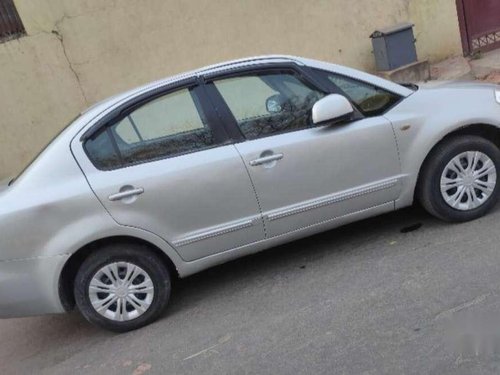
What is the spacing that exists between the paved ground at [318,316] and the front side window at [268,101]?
1.08 metres

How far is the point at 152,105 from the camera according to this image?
4.05 m

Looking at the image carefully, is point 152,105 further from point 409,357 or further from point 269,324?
point 409,357

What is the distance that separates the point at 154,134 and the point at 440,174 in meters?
2.08

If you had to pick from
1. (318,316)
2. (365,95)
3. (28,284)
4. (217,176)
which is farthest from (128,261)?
(365,95)

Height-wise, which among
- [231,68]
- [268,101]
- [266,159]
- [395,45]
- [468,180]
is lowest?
[468,180]

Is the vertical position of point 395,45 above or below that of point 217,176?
below

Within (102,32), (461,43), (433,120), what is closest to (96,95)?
(102,32)

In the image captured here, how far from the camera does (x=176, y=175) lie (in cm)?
387

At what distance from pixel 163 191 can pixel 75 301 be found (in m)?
0.98

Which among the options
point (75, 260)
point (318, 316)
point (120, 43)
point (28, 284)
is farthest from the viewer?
point (120, 43)

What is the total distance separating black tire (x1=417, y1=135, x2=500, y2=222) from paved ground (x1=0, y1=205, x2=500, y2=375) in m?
0.10

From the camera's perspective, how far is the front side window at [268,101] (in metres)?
4.10

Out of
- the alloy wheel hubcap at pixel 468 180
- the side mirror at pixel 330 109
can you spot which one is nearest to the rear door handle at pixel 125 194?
the side mirror at pixel 330 109

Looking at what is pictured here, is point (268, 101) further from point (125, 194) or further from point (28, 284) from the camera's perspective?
point (28, 284)
